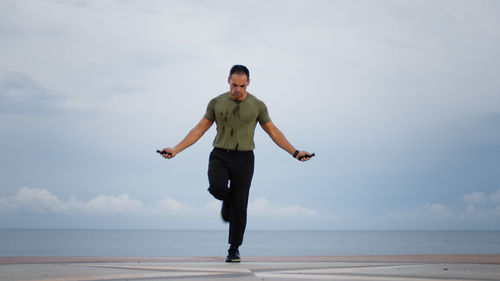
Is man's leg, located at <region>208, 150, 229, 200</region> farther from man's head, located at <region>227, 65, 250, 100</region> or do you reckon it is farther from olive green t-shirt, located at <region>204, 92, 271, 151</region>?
man's head, located at <region>227, 65, 250, 100</region>

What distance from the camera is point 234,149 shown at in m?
5.71

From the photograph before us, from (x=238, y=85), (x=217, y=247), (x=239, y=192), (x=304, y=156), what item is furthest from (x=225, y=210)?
(x=217, y=247)

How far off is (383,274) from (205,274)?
1320mm

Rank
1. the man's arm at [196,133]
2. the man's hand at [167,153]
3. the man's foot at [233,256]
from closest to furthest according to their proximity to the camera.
→ the man's hand at [167,153]
the man's foot at [233,256]
the man's arm at [196,133]

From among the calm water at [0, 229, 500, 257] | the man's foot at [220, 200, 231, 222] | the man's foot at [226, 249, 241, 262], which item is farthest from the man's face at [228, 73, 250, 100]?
the calm water at [0, 229, 500, 257]

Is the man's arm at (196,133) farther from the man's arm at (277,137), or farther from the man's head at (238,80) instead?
the man's arm at (277,137)

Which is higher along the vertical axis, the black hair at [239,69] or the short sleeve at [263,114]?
the black hair at [239,69]

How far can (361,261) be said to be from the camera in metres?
6.08

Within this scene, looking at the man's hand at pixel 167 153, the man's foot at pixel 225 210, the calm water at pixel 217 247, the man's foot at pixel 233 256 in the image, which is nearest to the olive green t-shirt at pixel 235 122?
the man's hand at pixel 167 153

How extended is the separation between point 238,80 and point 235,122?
1.39ft

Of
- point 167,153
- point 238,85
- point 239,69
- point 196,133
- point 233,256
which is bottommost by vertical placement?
point 233,256

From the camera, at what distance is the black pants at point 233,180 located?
5.71 metres

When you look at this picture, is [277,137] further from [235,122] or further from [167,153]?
[167,153]

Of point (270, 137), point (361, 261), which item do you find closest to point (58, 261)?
point (270, 137)
